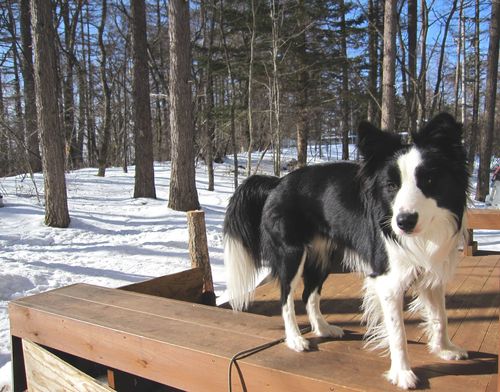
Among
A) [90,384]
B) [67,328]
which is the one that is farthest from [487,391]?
[67,328]

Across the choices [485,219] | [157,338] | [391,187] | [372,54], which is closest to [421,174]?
[391,187]

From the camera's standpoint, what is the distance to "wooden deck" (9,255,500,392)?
6.19 ft

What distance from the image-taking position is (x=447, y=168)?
5.85 feet

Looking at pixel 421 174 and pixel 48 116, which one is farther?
pixel 48 116

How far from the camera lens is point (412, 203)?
65.7 inches

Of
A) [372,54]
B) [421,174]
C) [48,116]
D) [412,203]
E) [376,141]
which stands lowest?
[412,203]

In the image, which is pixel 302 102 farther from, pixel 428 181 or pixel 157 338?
pixel 428 181

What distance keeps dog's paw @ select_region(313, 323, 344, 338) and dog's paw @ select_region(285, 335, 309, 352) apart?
22 cm

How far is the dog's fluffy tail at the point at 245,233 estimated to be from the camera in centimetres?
273

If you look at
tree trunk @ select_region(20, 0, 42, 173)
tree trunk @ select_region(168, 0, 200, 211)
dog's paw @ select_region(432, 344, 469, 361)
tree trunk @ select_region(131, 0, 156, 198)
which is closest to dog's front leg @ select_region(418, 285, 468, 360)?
dog's paw @ select_region(432, 344, 469, 361)

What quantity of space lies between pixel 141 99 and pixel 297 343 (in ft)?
29.7

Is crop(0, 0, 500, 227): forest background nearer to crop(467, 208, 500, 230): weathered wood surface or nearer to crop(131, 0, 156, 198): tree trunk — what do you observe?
crop(131, 0, 156, 198): tree trunk

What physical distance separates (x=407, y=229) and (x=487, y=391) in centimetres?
72

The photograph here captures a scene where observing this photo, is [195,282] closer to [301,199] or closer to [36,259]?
[301,199]
